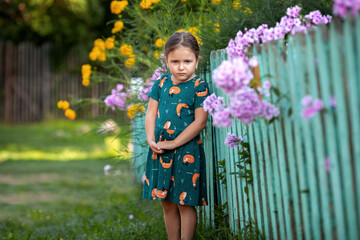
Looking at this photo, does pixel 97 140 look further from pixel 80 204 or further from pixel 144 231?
pixel 144 231

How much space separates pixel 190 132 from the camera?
2.66m

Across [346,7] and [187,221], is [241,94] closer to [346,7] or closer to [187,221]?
[346,7]

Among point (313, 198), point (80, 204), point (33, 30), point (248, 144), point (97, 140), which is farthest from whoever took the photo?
point (33, 30)

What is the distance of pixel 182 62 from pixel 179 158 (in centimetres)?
63

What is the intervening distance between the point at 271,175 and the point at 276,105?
43 centimetres

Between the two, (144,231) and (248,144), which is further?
(144,231)

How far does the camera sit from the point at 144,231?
10.9 feet

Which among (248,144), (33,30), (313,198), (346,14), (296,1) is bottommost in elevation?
(313,198)

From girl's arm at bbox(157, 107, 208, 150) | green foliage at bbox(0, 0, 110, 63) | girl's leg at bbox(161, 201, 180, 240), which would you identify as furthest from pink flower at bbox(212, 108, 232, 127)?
green foliage at bbox(0, 0, 110, 63)

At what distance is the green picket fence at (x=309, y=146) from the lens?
5.40 ft

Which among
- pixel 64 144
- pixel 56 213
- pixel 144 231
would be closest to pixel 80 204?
pixel 56 213

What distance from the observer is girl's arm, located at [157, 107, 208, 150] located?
8.73 ft

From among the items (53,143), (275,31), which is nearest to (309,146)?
(275,31)

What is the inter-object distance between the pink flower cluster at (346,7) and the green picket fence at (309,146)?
0.12 feet
